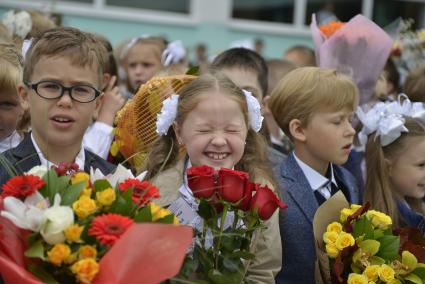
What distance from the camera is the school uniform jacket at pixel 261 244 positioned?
322 cm

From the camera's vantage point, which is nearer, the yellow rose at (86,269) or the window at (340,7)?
the yellow rose at (86,269)

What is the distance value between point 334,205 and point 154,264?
1.22 m

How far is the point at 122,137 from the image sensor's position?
13.4 feet

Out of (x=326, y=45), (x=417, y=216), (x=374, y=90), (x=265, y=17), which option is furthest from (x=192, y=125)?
(x=265, y=17)

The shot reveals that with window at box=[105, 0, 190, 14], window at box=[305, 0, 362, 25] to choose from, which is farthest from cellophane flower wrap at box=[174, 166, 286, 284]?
window at box=[305, 0, 362, 25]

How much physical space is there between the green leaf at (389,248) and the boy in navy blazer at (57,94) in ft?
4.12

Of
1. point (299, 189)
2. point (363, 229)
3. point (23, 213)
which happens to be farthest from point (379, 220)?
point (23, 213)

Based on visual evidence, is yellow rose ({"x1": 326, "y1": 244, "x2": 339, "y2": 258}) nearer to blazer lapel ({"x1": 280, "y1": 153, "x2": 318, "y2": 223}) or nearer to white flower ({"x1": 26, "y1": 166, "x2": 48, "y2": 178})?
blazer lapel ({"x1": 280, "y1": 153, "x2": 318, "y2": 223})

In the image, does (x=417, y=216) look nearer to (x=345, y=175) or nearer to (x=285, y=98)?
(x=345, y=175)

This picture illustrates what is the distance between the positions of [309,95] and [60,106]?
1.30 m

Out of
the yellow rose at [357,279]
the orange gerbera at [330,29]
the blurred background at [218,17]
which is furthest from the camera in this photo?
the blurred background at [218,17]

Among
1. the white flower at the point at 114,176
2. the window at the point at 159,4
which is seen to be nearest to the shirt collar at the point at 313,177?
the white flower at the point at 114,176

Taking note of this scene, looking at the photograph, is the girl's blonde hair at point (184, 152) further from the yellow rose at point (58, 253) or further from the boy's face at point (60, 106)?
the yellow rose at point (58, 253)

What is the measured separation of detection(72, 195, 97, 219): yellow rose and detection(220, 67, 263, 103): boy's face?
257cm
